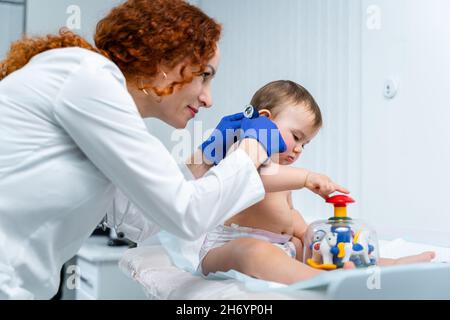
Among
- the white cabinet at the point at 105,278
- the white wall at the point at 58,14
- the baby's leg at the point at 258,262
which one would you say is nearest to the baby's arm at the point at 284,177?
the baby's leg at the point at 258,262

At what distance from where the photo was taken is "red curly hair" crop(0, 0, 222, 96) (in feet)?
3.08

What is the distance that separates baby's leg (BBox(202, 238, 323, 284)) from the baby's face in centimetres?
33

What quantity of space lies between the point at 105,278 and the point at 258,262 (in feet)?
4.67

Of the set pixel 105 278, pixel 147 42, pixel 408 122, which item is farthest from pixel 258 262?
pixel 105 278

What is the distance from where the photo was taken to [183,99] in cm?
100

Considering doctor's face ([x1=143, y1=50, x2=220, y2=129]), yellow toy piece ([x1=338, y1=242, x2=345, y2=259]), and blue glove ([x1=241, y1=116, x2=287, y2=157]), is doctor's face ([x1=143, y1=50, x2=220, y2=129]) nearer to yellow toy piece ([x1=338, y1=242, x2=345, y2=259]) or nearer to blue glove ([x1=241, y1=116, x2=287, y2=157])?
blue glove ([x1=241, y1=116, x2=287, y2=157])

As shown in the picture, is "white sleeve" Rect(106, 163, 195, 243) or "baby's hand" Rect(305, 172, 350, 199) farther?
"white sleeve" Rect(106, 163, 195, 243)

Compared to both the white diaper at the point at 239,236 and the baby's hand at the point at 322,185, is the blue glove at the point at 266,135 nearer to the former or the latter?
the baby's hand at the point at 322,185

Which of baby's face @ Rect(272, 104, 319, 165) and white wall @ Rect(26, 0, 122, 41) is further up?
white wall @ Rect(26, 0, 122, 41)

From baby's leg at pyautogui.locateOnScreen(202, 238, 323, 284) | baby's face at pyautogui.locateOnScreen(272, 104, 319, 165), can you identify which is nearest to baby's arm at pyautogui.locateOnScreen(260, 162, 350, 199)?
baby's leg at pyautogui.locateOnScreen(202, 238, 323, 284)

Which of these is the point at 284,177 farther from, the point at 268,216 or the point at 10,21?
the point at 10,21

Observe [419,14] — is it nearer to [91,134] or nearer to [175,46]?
[175,46]
